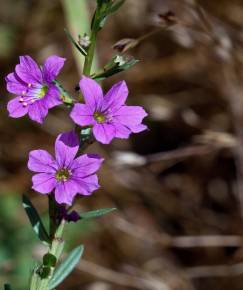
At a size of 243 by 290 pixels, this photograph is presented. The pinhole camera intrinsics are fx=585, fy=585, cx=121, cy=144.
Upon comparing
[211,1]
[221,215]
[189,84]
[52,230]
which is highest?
[52,230]

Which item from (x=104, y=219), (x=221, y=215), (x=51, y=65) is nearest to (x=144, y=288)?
(x=104, y=219)

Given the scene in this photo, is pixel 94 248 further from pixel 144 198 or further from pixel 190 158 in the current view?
pixel 190 158

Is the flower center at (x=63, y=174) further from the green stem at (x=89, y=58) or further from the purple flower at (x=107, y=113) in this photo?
the green stem at (x=89, y=58)

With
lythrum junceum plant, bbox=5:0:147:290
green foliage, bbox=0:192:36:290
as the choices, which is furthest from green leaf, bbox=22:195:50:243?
green foliage, bbox=0:192:36:290

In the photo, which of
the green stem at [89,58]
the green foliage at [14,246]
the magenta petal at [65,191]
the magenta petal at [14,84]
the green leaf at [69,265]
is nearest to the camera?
the magenta petal at [65,191]

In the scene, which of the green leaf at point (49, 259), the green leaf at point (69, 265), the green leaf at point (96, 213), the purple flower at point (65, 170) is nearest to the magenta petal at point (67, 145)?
the purple flower at point (65, 170)

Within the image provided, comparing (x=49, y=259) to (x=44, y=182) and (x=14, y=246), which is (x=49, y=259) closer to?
(x=44, y=182)
